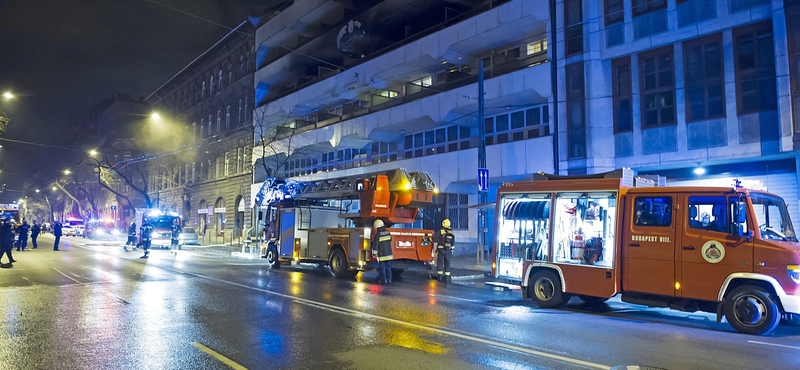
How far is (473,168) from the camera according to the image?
24.0 meters

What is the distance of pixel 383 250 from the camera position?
15.0m

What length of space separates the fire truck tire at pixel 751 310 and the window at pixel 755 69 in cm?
1030

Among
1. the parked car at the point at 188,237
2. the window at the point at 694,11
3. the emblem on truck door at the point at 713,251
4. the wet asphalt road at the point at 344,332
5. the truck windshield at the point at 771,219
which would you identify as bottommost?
the wet asphalt road at the point at 344,332

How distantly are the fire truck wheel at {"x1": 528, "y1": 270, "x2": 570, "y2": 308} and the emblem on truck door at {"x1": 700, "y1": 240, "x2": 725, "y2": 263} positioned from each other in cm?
265

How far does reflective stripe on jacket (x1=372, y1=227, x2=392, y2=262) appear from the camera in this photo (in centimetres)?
1500

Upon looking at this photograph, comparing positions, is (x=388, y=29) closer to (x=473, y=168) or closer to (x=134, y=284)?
(x=473, y=168)

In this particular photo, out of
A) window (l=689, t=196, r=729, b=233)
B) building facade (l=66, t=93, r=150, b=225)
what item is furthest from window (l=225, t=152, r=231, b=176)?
window (l=689, t=196, r=729, b=233)

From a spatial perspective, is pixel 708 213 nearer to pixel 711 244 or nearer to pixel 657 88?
pixel 711 244

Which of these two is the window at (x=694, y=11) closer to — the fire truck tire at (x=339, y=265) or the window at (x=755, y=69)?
the window at (x=755, y=69)

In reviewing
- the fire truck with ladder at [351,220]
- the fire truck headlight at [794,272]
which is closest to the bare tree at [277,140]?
the fire truck with ladder at [351,220]

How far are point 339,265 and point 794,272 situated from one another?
11.7m

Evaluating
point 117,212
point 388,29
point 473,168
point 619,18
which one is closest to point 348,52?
point 388,29

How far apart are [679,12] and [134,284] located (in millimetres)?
18495

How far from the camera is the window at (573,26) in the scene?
2075cm
